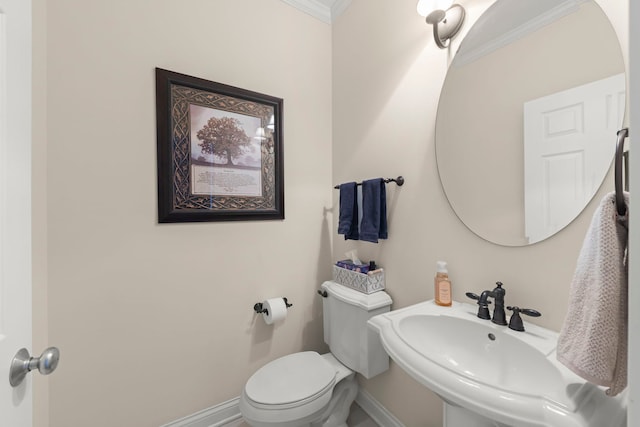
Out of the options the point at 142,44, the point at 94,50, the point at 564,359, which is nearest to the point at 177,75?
the point at 142,44

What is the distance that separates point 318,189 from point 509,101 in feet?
3.63

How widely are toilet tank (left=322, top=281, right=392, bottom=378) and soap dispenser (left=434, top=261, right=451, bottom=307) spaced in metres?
0.33

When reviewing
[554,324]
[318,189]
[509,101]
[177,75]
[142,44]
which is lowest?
[554,324]

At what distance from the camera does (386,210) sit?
135cm

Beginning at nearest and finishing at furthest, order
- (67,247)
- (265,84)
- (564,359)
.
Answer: (564,359), (67,247), (265,84)

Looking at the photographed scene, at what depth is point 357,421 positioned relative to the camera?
1.45 metres

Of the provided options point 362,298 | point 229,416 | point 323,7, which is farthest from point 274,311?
point 323,7

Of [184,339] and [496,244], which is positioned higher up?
[496,244]

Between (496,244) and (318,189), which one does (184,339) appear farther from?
(496,244)

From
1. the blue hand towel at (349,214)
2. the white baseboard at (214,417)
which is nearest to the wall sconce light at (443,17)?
the blue hand towel at (349,214)

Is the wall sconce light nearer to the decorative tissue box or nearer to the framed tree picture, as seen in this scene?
the framed tree picture

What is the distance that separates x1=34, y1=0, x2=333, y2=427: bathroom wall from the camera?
3.40 feet

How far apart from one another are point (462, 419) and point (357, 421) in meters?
0.89

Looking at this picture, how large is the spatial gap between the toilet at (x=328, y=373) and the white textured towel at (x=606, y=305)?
0.86m
